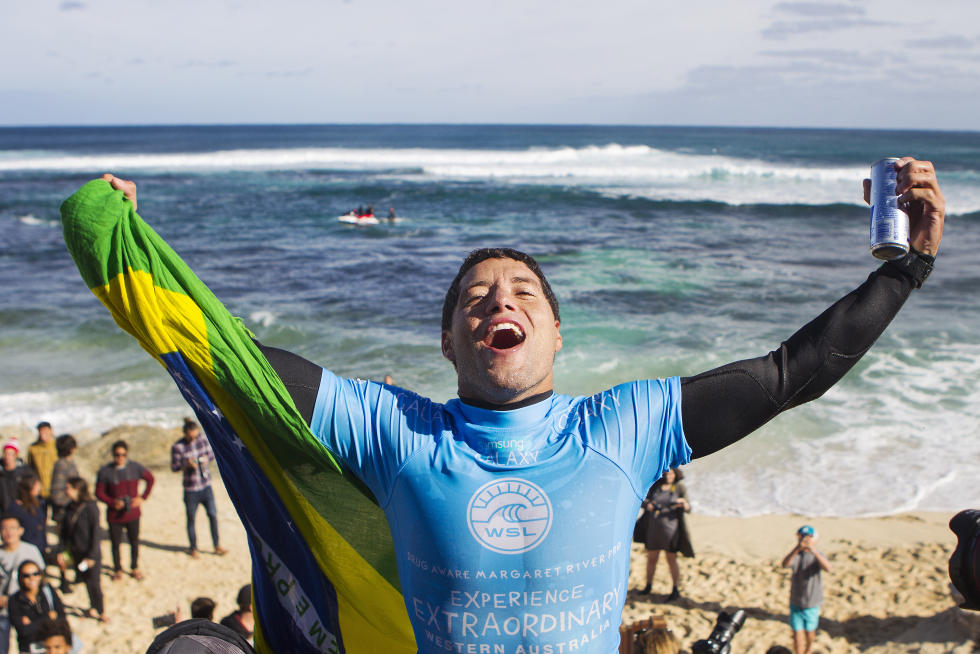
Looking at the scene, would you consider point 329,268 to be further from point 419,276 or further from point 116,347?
point 116,347

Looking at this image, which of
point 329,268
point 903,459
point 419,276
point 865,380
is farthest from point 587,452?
point 329,268

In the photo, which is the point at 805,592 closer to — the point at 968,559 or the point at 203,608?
the point at 203,608

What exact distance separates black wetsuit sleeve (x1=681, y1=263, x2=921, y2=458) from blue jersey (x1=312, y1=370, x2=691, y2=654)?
6 cm

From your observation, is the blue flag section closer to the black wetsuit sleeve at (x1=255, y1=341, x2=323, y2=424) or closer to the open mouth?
the black wetsuit sleeve at (x1=255, y1=341, x2=323, y2=424)

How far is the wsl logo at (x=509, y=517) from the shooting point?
5.60 ft

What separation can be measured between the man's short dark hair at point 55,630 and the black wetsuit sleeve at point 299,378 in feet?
15.6

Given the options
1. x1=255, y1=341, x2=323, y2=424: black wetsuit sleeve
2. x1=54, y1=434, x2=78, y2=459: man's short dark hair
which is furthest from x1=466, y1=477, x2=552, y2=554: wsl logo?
x1=54, y1=434, x2=78, y2=459: man's short dark hair

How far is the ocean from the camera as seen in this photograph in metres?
10.6

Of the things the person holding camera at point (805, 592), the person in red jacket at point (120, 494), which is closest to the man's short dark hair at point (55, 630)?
the person in red jacket at point (120, 494)

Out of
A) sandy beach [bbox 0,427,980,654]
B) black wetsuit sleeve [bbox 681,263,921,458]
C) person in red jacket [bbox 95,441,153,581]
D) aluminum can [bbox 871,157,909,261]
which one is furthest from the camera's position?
person in red jacket [bbox 95,441,153,581]

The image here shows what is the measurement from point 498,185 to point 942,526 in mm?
38475

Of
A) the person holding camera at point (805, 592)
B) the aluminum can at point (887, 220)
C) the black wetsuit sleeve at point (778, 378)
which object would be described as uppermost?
the aluminum can at point (887, 220)

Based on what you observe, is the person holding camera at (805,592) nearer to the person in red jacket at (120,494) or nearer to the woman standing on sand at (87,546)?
the woman standing on sand at (87,546)

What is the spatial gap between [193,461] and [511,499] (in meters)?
7.19
